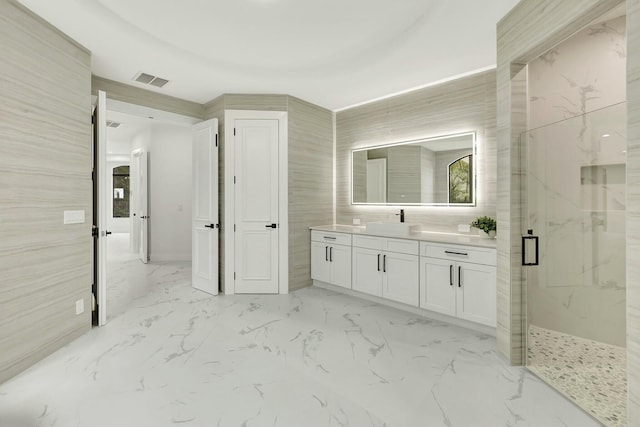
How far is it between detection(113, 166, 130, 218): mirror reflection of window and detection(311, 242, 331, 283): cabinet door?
984cm

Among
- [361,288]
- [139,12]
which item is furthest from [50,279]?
[361,288]

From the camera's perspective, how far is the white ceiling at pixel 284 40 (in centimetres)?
233

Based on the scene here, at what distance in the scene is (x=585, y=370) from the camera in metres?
2.09

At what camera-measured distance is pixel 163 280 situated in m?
4.82

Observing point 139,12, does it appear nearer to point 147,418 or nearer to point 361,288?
point 147,418

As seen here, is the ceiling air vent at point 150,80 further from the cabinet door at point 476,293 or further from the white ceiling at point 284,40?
Result: the cabinet door at point 476,293

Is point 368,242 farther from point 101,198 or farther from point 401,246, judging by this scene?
point 101,198

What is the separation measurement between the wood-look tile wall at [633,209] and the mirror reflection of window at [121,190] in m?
13.0

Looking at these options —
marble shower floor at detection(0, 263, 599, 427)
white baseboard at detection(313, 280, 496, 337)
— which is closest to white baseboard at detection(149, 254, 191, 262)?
marble shower floor at detection(0, 263, 599, 427)

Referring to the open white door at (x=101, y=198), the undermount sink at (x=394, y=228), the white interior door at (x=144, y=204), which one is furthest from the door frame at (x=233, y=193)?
the white interior door at (x=144, y=204)

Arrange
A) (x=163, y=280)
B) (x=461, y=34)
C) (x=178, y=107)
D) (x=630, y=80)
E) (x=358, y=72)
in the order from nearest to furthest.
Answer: (x=630, y=80), (x=461, y=34), (x=358, y=72), (x=178, y=107), (x=163, y=280)

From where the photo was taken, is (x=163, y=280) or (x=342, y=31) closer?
(x=342, y=31)

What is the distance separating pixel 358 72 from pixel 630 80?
245 centimetres

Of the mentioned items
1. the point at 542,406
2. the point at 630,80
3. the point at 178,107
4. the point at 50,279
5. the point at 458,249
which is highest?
the point at 178,107
